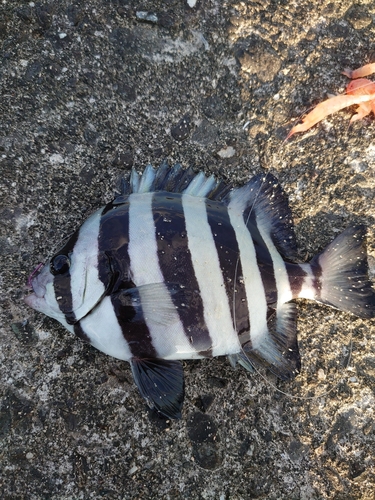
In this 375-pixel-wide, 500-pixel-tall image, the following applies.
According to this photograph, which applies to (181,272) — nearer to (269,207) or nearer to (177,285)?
(177,285)

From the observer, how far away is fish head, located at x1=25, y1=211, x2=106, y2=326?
1.61 metres

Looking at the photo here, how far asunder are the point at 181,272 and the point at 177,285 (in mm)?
54

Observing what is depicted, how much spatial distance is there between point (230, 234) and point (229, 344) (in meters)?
0.46

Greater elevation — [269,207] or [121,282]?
[269,207]

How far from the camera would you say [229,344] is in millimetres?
1734

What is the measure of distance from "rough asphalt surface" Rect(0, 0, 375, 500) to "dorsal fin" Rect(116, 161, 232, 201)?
0.19 m

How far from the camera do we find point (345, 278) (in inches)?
73.4

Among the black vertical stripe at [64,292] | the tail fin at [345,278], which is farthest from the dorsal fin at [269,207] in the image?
the black vertical stripe at [64,292]

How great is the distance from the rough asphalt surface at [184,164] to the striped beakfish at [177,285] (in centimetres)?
20

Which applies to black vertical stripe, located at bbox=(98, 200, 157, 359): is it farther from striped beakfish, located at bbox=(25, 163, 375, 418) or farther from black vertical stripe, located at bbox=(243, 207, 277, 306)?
black vertical stripe, located at bbox=(243, 207, 277, 306)

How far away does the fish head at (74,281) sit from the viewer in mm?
1610

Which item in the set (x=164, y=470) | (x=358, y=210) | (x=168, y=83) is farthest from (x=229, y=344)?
(x=168, y=83)

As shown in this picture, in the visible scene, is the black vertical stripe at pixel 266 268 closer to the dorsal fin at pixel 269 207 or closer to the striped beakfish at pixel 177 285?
the striped beakfish at pixel 177 285

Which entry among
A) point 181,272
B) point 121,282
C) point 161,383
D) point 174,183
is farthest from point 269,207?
point 161,383
